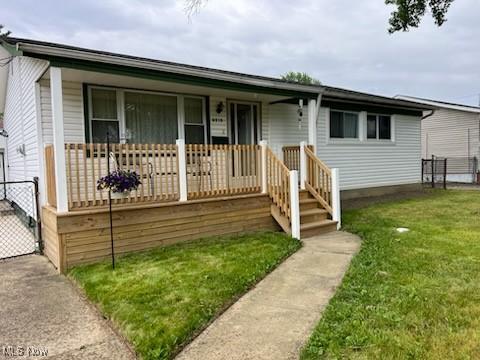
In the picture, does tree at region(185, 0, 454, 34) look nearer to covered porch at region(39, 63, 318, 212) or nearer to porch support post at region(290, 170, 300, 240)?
covered porch at region(39, 63, 318, 212)

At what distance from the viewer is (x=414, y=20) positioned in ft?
27.5

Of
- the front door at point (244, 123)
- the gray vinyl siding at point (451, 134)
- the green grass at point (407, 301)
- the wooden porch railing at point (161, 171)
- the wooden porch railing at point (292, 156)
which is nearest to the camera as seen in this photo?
the green grass at point (407, 301)

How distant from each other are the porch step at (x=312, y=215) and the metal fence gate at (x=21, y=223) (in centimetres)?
475

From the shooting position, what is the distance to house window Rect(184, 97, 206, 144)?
8.09 meters

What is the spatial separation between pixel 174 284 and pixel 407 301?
8.13ft

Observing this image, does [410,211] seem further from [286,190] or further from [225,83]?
[225,83]

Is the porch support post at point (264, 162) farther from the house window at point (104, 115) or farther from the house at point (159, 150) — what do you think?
the house window at point (104, 115)

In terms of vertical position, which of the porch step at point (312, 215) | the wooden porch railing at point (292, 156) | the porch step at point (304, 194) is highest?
the wooden porch railing at point (292, 156)

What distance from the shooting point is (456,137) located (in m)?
20.2

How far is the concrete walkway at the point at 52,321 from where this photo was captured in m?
3.04

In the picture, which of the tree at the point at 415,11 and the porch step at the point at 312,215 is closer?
the porch step at the point at 312,215

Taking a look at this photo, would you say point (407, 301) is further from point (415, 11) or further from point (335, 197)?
point (415, 11)

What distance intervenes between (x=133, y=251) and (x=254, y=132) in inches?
189

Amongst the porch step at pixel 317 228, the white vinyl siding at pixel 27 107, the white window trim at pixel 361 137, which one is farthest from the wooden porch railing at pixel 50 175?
the white window trim at pixel 361 137
